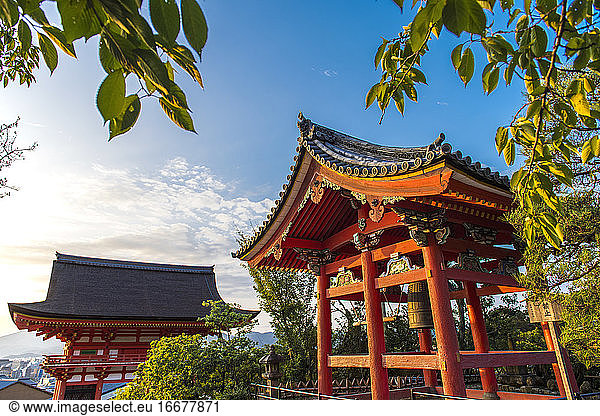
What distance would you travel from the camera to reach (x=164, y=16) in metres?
0.71

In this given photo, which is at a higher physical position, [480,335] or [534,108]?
[534,108]

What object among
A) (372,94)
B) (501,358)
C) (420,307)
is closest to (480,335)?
(501,358)

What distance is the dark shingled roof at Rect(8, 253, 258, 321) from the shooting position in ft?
53.1

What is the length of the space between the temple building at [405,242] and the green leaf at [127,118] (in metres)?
3.52

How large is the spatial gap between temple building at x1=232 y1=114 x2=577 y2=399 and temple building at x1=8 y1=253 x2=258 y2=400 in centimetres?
607

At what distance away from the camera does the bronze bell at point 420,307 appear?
18.1 ft

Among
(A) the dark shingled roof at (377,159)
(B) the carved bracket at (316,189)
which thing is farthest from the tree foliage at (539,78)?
(B) the carved bracket at (316,189)

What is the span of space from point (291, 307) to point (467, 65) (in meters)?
14.7

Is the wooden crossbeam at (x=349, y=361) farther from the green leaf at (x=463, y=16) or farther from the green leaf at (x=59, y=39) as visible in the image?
the green leaf at (x=59, y=39)

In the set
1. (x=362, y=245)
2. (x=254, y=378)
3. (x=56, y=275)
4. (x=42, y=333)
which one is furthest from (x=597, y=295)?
(x=56, y=275)

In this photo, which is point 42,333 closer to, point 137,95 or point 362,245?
point 362,245

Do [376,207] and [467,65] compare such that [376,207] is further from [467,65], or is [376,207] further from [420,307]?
[467,65]

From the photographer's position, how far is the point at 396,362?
16.2 ft

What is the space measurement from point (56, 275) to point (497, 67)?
23.5m
